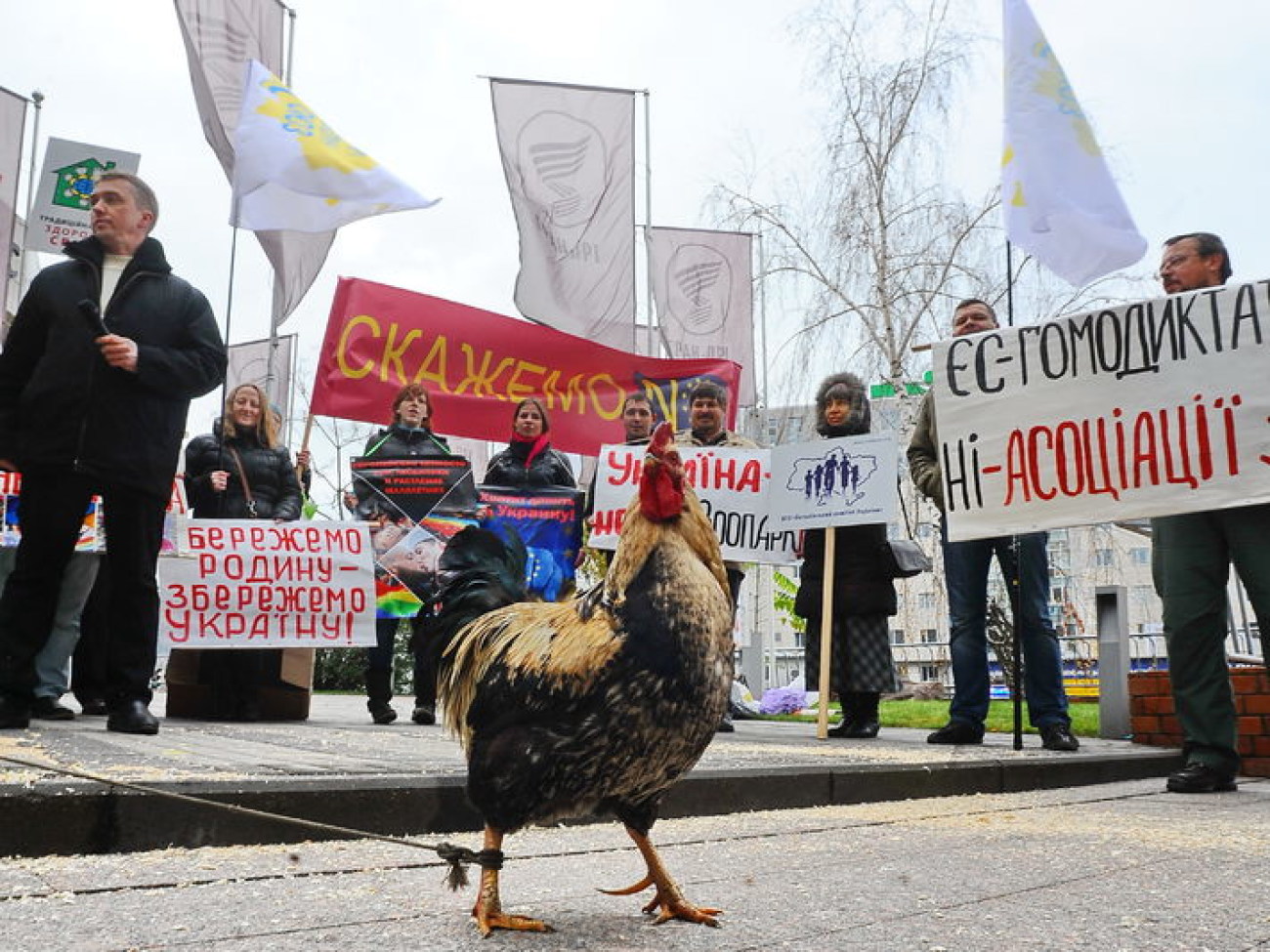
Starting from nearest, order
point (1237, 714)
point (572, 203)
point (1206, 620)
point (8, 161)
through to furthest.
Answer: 1. point (1206, 620)
2. point (1237, 714)
3. point (8, 161)
4. point (572, 203)

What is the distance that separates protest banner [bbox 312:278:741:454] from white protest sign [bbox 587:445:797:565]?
4.52 feet

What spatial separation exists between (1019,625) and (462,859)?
14.3 ft

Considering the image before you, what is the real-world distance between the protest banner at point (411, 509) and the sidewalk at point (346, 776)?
983 millimetres

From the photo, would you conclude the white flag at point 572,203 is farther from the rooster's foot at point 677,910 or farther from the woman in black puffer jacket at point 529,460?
the rooster's foot at point 677,910

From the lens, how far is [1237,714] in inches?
232

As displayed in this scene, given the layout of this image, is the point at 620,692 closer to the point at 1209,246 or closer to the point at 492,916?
the point at 492,916

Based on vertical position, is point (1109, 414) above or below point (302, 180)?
below

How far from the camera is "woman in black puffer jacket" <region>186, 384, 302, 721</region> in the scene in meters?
6.72

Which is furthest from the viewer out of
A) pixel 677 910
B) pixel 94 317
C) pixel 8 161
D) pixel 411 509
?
pixel 8 161

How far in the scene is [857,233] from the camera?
18719mm

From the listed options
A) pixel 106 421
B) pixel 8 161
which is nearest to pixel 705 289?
pixel 8 161

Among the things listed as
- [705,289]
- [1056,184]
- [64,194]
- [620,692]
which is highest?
[705,289]

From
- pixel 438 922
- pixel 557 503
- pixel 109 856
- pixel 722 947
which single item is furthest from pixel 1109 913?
pixel 557 503

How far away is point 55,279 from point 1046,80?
5309 mm
